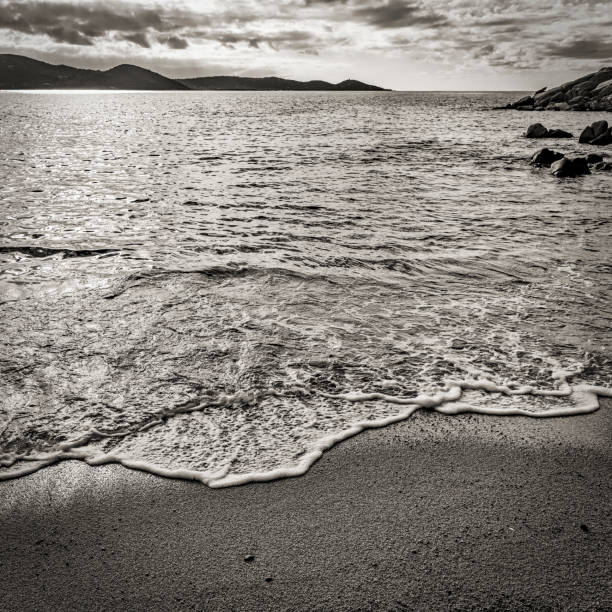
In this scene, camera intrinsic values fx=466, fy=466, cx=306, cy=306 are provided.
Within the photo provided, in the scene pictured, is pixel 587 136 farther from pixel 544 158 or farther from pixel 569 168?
pixel 569 168

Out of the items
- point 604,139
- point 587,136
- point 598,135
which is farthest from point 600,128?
point 604,139

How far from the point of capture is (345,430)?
11.4ft

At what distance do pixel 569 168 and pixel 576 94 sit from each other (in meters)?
81.6

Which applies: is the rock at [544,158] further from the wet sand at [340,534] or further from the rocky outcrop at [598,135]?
the wet sand at [340,534]

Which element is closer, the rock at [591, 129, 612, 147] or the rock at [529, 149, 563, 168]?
the rock at [529, 149, 563, 168]

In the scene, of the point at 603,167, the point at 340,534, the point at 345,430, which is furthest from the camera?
the point at 603,167

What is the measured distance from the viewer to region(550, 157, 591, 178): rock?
57.7ft

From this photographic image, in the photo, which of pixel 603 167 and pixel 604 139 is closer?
pixel 603 167

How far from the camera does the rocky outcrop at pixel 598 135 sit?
1136 inches

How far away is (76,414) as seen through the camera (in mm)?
3623

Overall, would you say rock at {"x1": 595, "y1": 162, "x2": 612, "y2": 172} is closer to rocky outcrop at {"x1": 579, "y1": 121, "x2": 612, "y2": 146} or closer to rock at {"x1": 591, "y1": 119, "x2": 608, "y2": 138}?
rocky outcrop at {"x1": 579, "y1": 121, "x2": 612, "y2": 146}

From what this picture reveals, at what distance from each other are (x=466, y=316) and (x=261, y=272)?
313cm

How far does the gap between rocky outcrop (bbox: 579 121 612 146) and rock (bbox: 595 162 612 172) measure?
11587 mm

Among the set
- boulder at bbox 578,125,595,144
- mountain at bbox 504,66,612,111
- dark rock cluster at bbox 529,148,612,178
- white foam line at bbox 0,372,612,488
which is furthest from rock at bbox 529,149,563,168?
mountain at bbox 504,66,612,111
